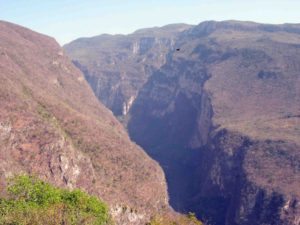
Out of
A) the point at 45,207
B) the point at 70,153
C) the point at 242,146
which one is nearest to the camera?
the point at 45,207

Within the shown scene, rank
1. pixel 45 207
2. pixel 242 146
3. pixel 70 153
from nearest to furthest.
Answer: pixel 45 207 < pixel 70 153 < pixel 242 146

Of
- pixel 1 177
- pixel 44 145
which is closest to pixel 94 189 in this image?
pixel 44 145

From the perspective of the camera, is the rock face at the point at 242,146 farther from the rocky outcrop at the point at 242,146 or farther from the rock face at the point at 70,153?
the rock face at the point at 70,153

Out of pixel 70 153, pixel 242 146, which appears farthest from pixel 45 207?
pixel 242 146

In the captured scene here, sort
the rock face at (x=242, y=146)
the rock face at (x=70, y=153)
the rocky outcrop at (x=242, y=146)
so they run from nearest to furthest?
the rock face at (x=70, y=153) < the rock face at (x=242, y=146) < the rocky outcrop at (x=242, y=146)

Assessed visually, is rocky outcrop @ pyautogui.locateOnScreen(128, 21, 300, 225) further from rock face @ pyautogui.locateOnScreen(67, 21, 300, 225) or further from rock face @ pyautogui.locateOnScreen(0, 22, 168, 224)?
rock face @ pyautogui.locateOnScreen(0, 22, 168, 224)

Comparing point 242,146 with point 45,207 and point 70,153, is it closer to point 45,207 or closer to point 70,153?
point 70,153

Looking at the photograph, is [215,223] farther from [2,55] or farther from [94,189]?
[2,55]

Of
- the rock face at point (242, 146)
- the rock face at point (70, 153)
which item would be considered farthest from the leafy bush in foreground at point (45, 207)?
the rock face at point (242, 146)
